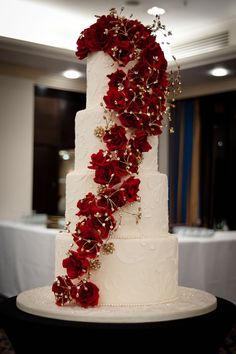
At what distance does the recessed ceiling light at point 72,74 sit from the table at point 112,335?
528 cm

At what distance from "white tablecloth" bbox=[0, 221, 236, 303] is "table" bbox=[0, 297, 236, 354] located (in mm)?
2640

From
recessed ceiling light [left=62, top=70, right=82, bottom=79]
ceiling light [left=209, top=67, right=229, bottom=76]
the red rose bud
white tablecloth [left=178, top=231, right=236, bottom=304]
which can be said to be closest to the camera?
the red rose bud

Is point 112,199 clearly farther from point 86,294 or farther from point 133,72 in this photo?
point 133,72

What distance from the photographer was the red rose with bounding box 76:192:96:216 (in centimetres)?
227

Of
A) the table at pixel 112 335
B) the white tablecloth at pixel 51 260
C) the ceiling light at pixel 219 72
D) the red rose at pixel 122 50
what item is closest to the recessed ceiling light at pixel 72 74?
the ceiling light at pixel 219 72

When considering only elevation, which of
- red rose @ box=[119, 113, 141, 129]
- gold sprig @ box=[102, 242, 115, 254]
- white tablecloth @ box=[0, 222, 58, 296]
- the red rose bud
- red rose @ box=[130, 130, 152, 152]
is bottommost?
white tablecloth @ box=[0, 222, 58, 296]

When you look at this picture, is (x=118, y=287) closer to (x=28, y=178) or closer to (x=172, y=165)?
(x=28, y=178)

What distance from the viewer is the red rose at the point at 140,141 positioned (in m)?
2.34

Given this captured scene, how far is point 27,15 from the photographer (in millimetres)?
6465

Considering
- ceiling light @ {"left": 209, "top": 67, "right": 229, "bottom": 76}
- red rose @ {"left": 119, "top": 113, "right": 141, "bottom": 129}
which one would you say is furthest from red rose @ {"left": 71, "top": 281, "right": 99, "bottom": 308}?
ceiling light @ {"left": 209, "top": 67, "right": 229, "bottom": 76}

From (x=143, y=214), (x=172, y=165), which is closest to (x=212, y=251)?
(x=143, y=214)

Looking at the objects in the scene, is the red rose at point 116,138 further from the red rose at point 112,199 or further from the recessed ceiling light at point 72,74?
the recessed ceiling light at point 72,74

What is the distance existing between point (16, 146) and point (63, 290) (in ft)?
17.5

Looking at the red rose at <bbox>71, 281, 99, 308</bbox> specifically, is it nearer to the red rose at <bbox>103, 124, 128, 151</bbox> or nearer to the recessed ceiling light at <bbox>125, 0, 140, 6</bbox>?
the red rose at <bbox>103, 124, 128, 151</bbox>
